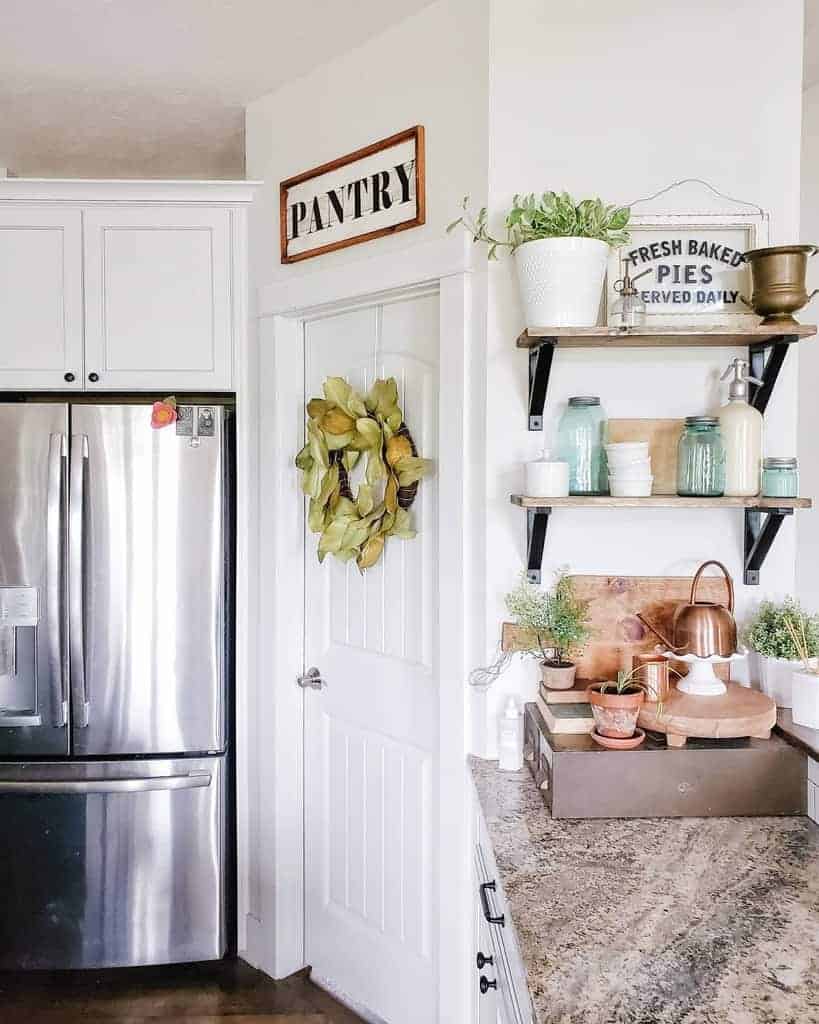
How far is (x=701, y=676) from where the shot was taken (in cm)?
174

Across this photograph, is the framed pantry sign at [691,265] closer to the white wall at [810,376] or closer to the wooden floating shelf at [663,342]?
the wooden floating shelf at [663,342]

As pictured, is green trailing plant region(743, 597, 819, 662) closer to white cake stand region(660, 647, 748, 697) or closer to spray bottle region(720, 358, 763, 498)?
white cake stand region(660, 647, 748, 697)

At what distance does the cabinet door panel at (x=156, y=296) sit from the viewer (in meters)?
2.52

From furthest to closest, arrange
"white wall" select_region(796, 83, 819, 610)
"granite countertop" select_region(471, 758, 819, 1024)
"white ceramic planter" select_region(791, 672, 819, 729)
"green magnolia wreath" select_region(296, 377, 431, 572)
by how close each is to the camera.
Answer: "white wall" select_region(796, 83, 819, 610), "green magnolia wreath" select_region(296, 377, 431, 572), "white ceramic planter" select_region(791, 672, 819, 729), "granite countertop" select_region(471, 758, 819, 1024)

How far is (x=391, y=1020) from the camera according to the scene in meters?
2.26

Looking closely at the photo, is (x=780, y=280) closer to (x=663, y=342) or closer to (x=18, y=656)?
(x=663, y=342)

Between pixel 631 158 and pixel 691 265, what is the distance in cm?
27

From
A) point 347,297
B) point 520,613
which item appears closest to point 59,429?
point 347,297

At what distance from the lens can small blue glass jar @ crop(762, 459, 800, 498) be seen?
5.68 feet

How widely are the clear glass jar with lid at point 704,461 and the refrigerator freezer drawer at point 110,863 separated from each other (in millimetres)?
1606

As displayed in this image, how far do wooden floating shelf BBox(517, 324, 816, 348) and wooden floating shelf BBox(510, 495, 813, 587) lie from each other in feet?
1.07

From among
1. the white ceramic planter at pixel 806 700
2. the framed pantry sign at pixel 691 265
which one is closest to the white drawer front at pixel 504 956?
the white ceramic planter at pixel 806 700

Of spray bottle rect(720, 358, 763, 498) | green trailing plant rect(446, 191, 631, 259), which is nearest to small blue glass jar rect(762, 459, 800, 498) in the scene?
spray bottle rect(720, 358, 763, 498)

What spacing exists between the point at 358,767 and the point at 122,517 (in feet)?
3.24
